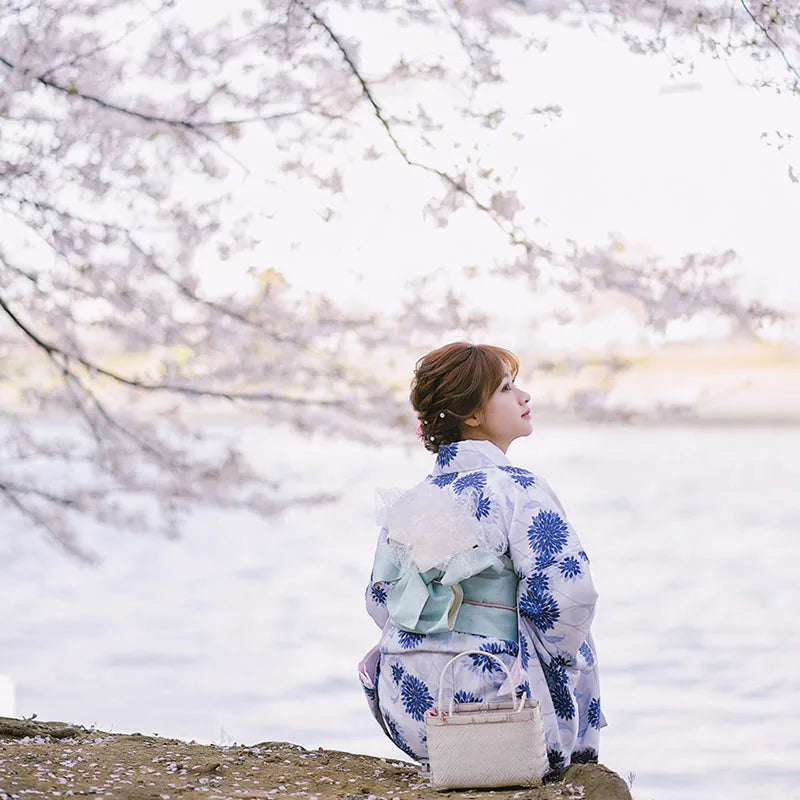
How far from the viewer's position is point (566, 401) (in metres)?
4.21

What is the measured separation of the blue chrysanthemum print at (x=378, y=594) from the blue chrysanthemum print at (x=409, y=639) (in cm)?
13

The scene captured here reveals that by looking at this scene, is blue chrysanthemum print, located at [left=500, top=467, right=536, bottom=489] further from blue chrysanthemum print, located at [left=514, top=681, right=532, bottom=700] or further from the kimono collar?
blue chrysanthemum print, located at [left=514, top=681, right=532, bottom=700]

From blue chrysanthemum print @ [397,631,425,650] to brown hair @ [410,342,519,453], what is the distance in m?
0.39

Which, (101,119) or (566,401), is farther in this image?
(566,401)

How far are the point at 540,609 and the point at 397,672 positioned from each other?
1.11 ft

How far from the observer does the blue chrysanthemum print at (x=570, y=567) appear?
211 cm

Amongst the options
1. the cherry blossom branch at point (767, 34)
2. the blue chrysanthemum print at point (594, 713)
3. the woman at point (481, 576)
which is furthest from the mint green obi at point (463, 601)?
the cherry blossom branch at point (767, 34)

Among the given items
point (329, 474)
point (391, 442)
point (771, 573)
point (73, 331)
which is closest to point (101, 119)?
point (73, 331)

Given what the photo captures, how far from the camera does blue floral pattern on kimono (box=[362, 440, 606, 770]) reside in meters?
2.12

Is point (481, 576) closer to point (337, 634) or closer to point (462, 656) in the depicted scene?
point (462, 656)

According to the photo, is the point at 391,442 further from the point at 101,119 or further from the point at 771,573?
the point at 771,573

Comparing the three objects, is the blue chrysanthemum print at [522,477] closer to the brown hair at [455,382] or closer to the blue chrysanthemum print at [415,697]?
the brown hair at [455,382]

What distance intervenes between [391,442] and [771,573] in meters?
5.46

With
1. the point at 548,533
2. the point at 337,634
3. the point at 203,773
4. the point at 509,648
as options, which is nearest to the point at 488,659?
the point at 509,648
